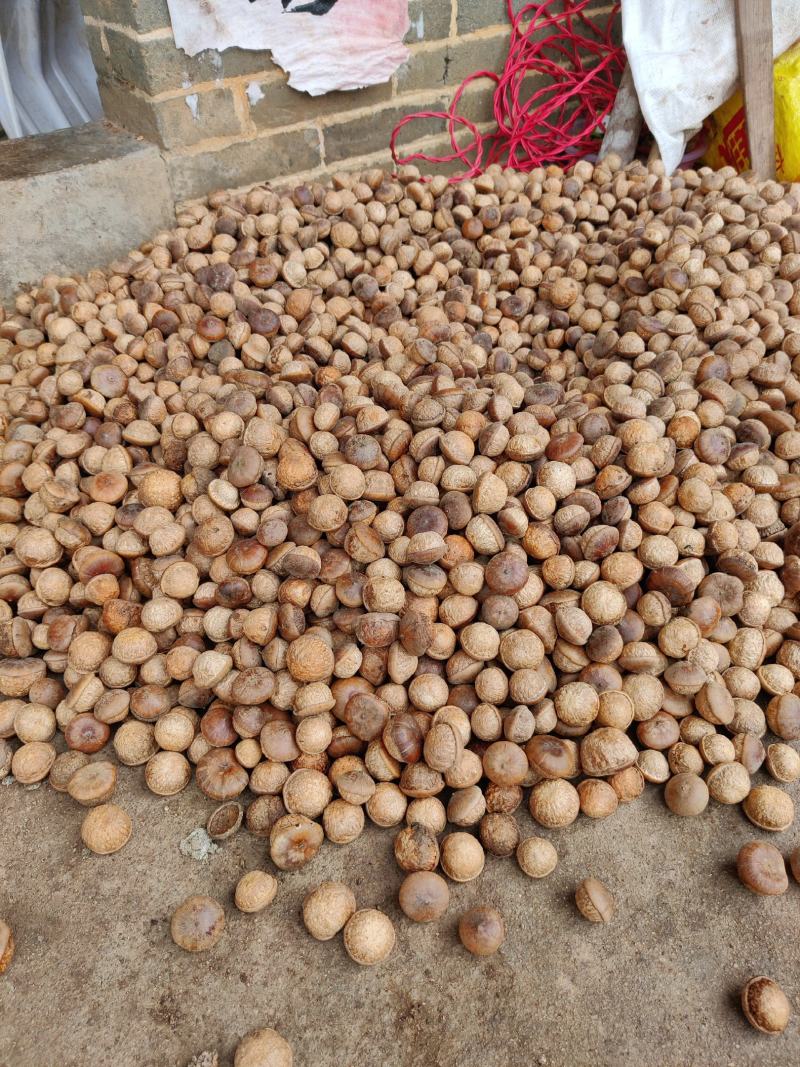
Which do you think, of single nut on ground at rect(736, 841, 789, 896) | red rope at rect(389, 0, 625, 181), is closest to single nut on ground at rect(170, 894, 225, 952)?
single nut on ground at rect(736, 841, 789, 896)

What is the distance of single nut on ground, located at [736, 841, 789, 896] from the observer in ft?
7.22

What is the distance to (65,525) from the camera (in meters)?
2.88

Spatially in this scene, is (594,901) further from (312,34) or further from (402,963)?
(312,34)

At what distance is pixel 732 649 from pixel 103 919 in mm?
2281

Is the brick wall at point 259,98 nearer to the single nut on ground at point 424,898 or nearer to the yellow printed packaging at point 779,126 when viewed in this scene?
the yellow printed packaging at point 779,126

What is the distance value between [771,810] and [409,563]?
1.43 metres

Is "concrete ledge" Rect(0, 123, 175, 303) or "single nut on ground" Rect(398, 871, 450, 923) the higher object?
"concrete ledge" Rect(0, 123, 175, 303)

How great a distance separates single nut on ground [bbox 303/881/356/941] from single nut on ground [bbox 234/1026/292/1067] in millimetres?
274

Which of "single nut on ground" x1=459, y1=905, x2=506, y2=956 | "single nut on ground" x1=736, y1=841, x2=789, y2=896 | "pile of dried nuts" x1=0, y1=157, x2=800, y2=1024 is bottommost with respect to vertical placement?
"single nut on ground" x1=736, y1=841, x2=789, y2=896

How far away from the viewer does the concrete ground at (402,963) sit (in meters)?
1.94

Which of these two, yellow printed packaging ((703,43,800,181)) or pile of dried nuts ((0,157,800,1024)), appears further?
yellow printed packaging ((703,43,800,181))

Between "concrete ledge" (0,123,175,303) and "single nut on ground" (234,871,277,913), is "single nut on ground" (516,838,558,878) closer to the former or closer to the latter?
"single nut on ground" (234,871,277,913)

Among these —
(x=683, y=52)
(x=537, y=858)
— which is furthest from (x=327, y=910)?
(x=683, y=52)

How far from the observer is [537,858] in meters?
2.24
